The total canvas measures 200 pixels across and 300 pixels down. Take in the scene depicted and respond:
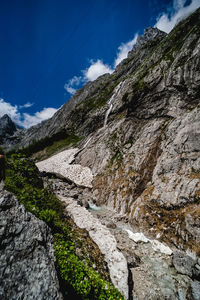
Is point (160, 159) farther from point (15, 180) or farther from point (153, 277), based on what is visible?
point (15, 180)

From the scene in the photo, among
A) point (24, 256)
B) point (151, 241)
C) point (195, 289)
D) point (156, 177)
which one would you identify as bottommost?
point (151, 241)

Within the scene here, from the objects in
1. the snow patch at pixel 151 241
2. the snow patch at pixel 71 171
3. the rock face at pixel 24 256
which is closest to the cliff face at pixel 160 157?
the snow patch at pixel 151 241

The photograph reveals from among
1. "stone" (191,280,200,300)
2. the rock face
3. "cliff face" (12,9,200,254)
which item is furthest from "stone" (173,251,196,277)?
the rock face

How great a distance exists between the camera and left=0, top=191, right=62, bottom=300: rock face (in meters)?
3.42

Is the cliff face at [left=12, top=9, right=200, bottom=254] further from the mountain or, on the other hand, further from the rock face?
the rock face

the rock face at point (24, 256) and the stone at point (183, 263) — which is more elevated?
the rock face at point (24, 256)

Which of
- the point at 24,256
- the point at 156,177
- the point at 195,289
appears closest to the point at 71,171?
the point at 156,177

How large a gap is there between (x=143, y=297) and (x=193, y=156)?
32.4 feet

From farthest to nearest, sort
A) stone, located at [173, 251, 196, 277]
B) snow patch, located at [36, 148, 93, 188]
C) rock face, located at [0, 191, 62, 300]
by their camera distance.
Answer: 1. snow patch, located at [36, 148, 93, 188]
2. stone, located at [173, 251, 196, 277]
3. rock face, located at [0, 191, 62, 300]

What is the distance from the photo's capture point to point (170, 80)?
1878cm

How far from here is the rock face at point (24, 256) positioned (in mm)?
3416

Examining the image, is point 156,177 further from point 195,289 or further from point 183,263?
point 195,289

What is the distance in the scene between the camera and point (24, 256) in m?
4.04

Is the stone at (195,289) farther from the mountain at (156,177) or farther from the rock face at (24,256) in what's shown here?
the rock face at (24,256)
